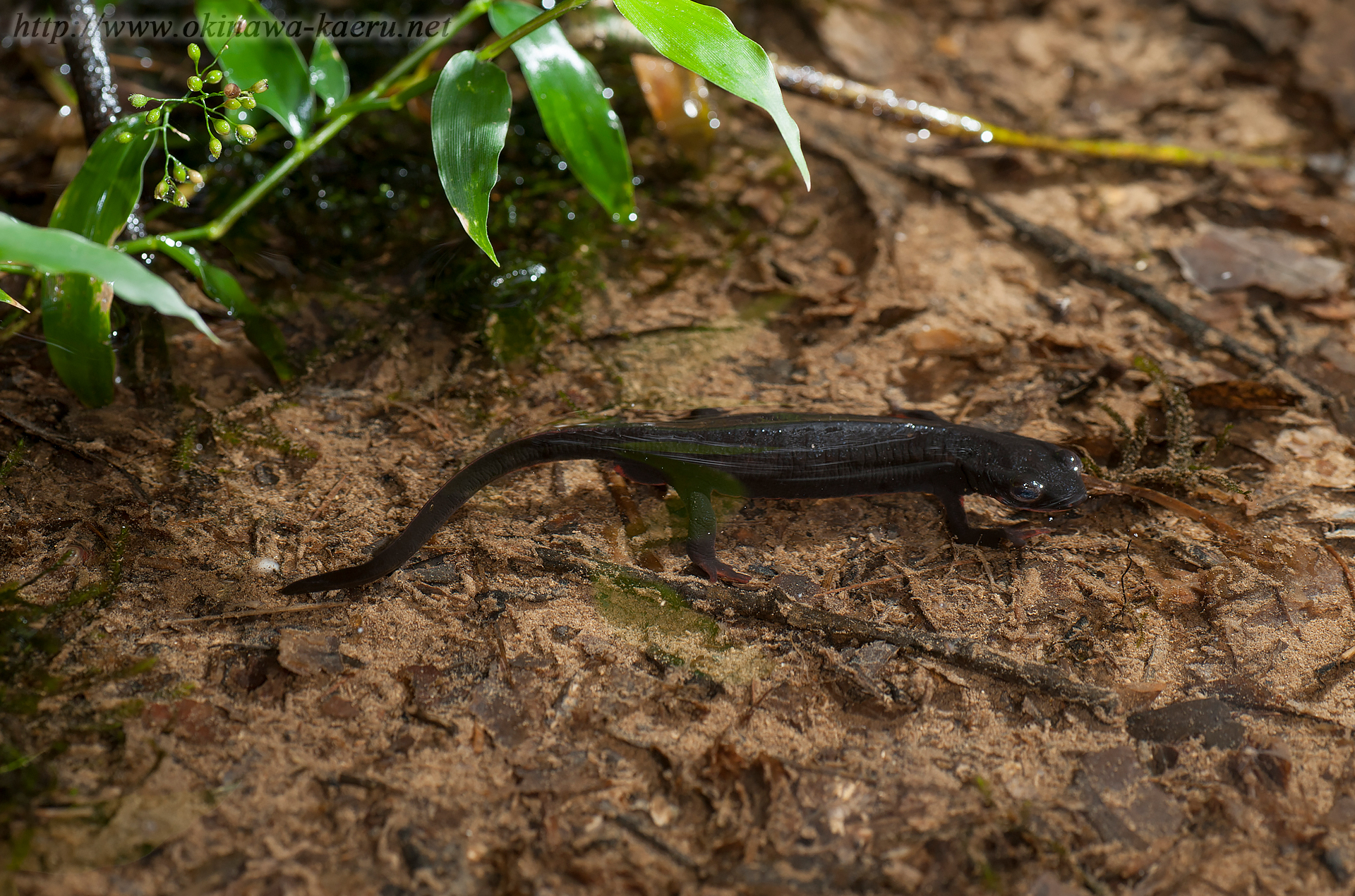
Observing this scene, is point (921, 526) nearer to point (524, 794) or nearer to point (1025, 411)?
point (1025, 411)

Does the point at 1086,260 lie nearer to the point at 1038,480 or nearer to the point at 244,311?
the point at 1038,480

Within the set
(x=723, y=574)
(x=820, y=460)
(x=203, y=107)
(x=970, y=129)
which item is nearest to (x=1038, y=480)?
(x=820, y=460)

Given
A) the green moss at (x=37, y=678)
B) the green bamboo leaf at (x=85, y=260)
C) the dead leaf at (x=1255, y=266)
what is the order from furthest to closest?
1. the dead leaf at (x=1255, y=266)
2. the green moss at (x=37, y=678)
3. the green bamboo leaf at (x=85, y=260)

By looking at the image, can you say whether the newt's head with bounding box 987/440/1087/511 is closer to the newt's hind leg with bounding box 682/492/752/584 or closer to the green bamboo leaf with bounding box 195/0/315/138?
the newt's hind leg with bounding box 682/492/752/584

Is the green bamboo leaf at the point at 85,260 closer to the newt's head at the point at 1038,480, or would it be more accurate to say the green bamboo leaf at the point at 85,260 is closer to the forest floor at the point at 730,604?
the forest floor at the point at 730,604

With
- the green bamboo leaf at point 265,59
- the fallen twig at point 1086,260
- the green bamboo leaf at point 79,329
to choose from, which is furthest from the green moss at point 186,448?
the fallen twig at point 1086,260

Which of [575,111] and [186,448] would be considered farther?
[575,111]

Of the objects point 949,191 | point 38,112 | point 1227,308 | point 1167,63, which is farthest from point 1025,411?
point 38,112
